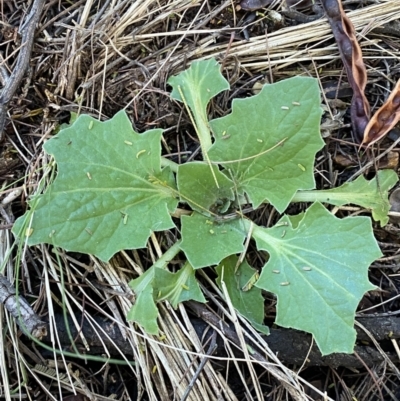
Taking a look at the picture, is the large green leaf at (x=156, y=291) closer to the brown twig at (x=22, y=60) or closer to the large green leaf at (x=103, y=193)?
the large green leaf at (x=103, y=193)

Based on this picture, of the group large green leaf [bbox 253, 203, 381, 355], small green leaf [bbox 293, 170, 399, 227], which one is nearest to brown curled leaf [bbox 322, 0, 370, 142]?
small green leaf [bbox 293, 170, 399, 227]

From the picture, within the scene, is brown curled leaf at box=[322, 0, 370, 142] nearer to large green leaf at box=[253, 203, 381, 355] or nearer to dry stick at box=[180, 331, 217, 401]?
large green leaf at box=[253, 203, 381, 355]

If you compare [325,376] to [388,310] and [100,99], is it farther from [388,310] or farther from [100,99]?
[100,99]

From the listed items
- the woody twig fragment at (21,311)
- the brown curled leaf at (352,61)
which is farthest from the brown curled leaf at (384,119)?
the woody twig fragment at (21,311)

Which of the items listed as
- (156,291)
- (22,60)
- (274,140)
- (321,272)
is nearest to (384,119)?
(274,140)

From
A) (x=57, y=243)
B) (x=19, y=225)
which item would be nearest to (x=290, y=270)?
(x=57, y=243)

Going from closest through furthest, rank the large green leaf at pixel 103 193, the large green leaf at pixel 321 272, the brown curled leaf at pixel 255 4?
1. the large green leaf at pixel 321 272
2. the large green leaf at pixel 103 193
3. the brown curled leaf at pixel 255 4
